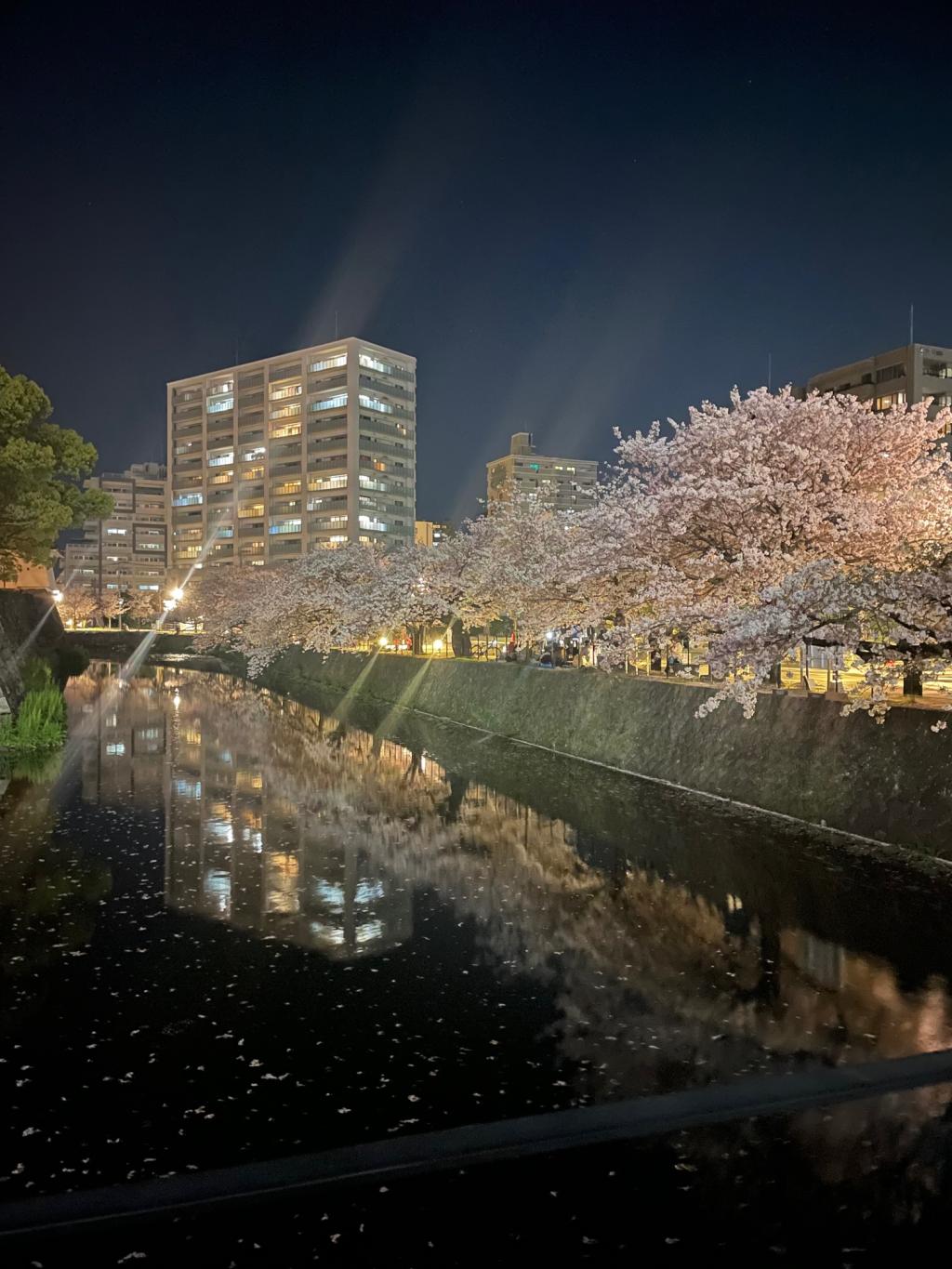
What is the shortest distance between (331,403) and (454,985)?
11121cm

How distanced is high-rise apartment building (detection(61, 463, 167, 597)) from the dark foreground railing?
146 m

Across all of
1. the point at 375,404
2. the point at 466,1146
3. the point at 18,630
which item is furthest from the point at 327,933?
the point at 375,404

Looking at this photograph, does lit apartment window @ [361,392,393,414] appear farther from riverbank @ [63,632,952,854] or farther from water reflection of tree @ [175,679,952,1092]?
water reflection of tree @ [175,679,952,1092]

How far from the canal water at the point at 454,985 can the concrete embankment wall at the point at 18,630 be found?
1069 centimetres

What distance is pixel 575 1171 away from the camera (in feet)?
18.9

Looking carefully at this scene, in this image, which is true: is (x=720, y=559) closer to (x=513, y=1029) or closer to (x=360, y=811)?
(x=360, y=811)

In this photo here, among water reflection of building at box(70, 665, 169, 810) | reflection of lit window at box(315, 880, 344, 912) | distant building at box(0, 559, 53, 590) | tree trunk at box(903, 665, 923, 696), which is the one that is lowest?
reflection of lit window at box(315, 880, 344, 912)

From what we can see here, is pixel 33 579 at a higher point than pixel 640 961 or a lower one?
higher

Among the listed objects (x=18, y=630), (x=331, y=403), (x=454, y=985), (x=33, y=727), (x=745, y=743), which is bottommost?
(x=454, y=985)

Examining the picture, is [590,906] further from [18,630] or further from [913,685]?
[18,630]

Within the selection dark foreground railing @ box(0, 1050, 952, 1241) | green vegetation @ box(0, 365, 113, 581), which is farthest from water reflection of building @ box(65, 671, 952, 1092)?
green vegetation @ box(0, 365, 113, 581)

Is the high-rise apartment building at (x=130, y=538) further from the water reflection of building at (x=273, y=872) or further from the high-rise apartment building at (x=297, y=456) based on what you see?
the water reflection of building at (x=273, y=872)

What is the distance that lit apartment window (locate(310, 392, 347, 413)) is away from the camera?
113 meters

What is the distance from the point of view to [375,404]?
114438 mm
